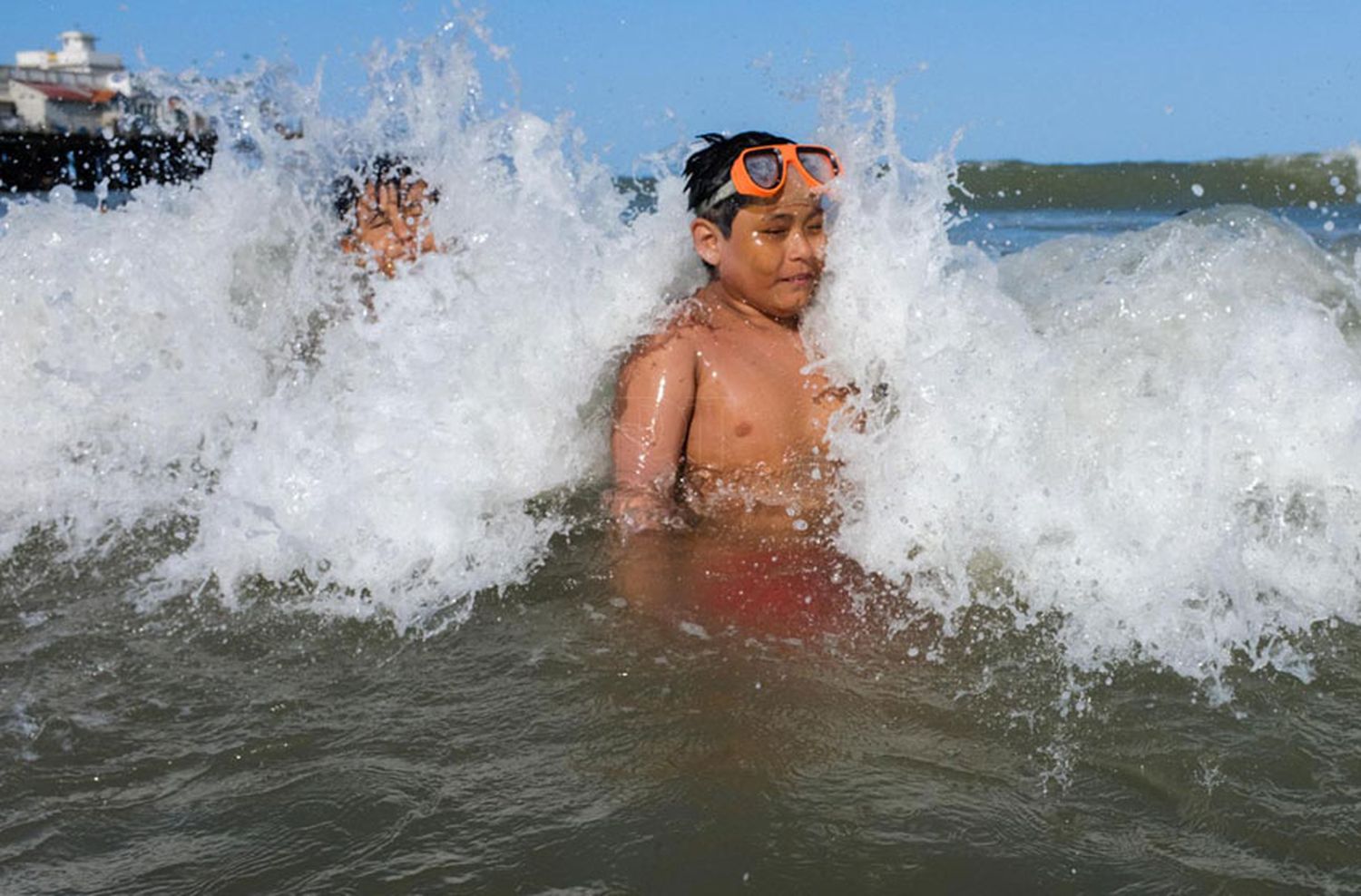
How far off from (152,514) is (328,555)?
0.86 metres

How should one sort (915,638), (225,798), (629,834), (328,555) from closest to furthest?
(629,834) < (225,798) < (915,638) < (328,555)

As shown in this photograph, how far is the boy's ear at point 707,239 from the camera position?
11.4 feet

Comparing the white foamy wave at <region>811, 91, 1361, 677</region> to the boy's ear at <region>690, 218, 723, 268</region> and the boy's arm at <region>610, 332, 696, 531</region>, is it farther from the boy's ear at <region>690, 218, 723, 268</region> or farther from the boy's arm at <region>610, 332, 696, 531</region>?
the boy's arm at <region>610, 332, 696, 531</region>

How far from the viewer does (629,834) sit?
1.85m

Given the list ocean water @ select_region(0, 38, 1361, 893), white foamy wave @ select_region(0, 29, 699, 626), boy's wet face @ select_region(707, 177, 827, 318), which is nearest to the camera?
ocean water @ select_region(0, 38, 1361, 893)

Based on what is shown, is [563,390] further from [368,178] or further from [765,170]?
[368,178]

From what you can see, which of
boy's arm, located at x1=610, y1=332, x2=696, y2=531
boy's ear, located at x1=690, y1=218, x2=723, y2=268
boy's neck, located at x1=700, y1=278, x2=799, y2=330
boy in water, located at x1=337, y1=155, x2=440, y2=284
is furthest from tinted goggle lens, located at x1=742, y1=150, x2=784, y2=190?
boy in water, located at x1=337, y1=155, x2=440, y2=284

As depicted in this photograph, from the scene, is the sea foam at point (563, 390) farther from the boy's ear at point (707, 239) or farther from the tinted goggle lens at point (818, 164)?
the boy's ear at point (707, 239)

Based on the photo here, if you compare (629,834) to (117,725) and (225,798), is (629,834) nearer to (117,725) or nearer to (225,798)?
(225,798)

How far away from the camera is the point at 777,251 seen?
341cm

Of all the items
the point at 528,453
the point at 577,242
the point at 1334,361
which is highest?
the point at 577,242

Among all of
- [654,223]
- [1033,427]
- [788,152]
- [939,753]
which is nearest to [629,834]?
[939,753]

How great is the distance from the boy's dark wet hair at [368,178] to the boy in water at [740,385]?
140 centimetres

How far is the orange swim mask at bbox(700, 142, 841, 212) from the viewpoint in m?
3.33
